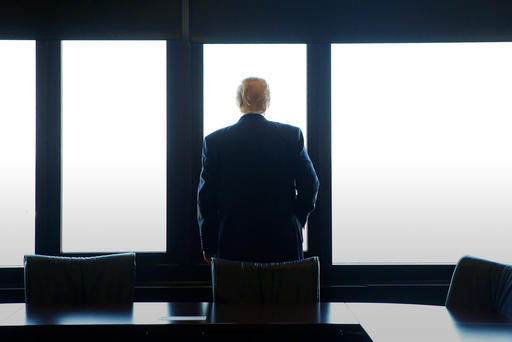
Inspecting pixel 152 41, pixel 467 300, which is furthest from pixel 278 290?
pixel 152 41

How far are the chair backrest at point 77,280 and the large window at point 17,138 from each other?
1.05 meters

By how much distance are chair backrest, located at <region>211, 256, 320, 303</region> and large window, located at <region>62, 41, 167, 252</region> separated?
43.4 inches

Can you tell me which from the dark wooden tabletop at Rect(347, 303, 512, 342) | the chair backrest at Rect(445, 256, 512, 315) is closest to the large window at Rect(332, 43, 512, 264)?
the chair backrest at Rect(445, 256, 512, 315)

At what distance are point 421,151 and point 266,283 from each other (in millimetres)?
1510

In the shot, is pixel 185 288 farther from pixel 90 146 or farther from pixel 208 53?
pixel 208 53

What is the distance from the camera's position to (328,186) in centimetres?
285

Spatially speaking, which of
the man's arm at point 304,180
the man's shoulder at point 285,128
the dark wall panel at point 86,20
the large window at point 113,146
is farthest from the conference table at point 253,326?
the dark wall panel at point 86,20

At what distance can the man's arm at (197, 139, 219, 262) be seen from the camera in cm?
220

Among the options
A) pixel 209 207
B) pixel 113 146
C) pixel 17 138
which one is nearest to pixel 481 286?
pixel 209 207

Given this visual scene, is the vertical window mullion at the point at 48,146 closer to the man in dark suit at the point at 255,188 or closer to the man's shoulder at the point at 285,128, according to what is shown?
the man in dark suit at the point at 255,188

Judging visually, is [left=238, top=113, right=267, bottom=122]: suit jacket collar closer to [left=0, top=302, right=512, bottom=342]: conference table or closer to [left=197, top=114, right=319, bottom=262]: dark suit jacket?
[left=197, top=114, right=319, bottom=262]: dark suit jacket

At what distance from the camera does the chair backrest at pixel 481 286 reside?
1702 mm

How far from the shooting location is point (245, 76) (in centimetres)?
284

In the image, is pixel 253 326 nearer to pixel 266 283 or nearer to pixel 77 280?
pixel 266 283
